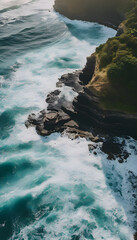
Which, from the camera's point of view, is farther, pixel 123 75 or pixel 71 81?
pixel 71 81

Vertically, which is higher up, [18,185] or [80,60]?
[80,60]

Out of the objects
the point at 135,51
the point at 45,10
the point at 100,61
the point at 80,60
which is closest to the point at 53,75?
the point at 80,60

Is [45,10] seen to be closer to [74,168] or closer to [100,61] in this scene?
[100,61]

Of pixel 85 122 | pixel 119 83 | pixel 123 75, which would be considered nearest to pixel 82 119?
pixel 85 122

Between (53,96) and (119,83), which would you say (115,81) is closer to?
(119,83)

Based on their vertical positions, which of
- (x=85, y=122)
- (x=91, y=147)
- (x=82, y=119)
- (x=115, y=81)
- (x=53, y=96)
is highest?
(x=115, y=81)
